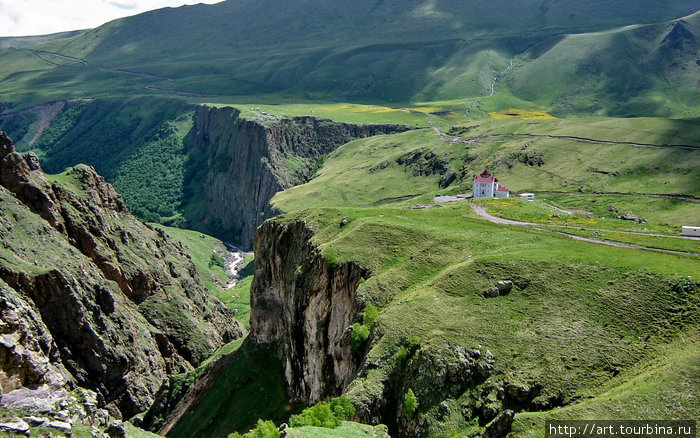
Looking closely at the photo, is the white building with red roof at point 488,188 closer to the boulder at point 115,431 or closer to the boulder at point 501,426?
the boulder at point 501,426

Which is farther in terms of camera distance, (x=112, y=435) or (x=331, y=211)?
(x=331, y=211)

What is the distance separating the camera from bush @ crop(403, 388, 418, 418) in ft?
193

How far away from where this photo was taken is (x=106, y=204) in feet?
502

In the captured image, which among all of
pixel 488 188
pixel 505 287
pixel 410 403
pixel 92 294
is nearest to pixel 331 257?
pixel 505 287

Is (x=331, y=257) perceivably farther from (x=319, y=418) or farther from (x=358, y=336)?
(x=319, y=418)

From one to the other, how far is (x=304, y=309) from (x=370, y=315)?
22.9m

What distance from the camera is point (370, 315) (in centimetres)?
7269

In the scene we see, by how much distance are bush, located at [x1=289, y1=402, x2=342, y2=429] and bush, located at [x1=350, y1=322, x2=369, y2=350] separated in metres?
12.0

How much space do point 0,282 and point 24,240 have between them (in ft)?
89.5

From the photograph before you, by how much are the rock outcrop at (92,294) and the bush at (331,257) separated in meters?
39.0

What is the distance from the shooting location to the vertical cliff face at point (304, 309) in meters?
79.7

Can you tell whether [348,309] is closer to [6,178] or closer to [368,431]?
[368,431]

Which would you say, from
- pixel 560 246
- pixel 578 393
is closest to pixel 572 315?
pixel 578 393

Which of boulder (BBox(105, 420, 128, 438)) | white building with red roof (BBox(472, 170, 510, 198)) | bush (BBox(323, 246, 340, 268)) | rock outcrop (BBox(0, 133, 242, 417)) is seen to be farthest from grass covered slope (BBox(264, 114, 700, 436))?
white building with red roof (BBox(472, 170, 510, 198))
